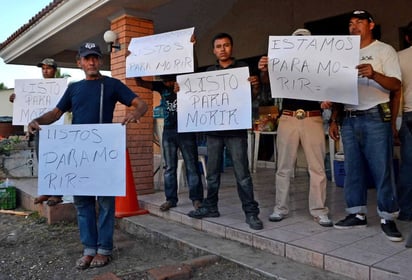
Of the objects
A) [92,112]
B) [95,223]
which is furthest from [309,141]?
[95,223]

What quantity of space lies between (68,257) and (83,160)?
3.37ft

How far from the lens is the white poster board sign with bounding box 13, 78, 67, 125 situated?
4.75m

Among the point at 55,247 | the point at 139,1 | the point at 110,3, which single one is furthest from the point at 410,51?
the point at 55,247

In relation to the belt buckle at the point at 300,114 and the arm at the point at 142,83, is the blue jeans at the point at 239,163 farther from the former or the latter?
the arm at the point at 142,83

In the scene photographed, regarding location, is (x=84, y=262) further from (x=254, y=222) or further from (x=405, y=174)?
(x=405, y=174)

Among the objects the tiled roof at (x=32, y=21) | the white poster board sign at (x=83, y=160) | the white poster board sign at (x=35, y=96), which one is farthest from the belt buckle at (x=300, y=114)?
the tiled roof at (x=32, y=21)

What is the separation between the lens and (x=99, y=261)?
3303 mm

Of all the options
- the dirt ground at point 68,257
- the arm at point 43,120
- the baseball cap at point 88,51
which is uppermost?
the baseball cap at point 88,51

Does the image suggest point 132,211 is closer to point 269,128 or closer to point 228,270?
point 228,270

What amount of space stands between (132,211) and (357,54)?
2.93m

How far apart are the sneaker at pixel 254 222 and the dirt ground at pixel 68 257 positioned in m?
0.46

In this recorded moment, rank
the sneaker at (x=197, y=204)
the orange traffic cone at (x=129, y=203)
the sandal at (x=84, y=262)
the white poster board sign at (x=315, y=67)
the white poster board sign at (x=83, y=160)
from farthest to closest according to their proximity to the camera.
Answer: the orange traffic cone at (x=129, y=203) < the sneaker at (x=197, y=204) < the sandal at (x=84, y=262) < the white poster board sign at (x=83, y=160) < the white poster board sign at (x=315, y=67)

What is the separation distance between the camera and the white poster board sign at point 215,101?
342cm

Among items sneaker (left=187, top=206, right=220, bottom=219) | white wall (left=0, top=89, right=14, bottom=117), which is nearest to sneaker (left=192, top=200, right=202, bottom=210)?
sneaker (left=187, top=206, right=220, bottom=219)
